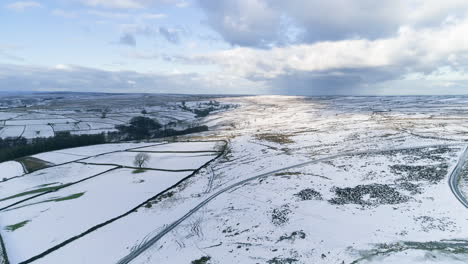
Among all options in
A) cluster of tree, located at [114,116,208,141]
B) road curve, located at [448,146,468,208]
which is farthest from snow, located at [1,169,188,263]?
cluster of tree, located at [114,116,208,141]

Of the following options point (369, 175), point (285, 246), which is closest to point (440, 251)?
point (285, 246)

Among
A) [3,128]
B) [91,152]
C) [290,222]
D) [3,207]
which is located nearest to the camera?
[290,222]

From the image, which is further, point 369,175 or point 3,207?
point 369,175

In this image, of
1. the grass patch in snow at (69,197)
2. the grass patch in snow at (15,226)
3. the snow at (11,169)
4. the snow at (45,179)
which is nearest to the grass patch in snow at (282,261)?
the grass patch in snow at (15,226)

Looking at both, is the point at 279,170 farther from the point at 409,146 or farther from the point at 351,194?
the point at 409,146

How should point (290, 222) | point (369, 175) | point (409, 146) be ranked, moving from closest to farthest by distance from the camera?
point (290, 222), point (369, 175), point (409, 146)

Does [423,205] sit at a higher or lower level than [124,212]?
higher

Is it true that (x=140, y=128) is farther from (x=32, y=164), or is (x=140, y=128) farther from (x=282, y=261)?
(x=282, y=261)
